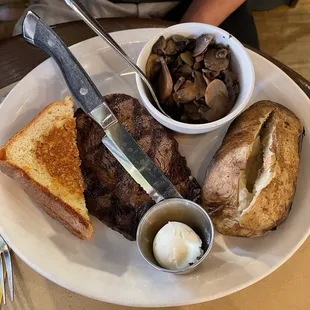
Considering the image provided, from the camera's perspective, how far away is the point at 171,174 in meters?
1.15

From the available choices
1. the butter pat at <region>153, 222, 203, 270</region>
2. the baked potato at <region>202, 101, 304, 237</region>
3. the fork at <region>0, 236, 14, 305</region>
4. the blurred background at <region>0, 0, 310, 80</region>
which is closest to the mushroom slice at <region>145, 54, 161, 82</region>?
the baked potato at <region>202, 101, 304, 237</region>

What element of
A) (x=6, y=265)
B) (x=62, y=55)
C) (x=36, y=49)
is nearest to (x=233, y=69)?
(x=62, y=55)

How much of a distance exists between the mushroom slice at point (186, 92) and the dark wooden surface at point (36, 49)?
28 cm

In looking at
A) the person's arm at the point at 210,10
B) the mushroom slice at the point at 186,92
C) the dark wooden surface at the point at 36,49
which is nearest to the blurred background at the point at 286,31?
the person's arm at the point at 210,10

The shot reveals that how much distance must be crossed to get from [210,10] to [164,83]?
1.28ft

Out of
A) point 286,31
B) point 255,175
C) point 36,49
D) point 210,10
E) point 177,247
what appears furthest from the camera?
point 286,31

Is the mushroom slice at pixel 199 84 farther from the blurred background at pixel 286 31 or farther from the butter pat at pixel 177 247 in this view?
the blurred background at pixel 286 31

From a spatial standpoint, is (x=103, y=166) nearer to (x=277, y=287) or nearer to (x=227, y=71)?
(x=227, y=71)

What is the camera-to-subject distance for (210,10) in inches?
56.2

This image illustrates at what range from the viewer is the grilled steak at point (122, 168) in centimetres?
112

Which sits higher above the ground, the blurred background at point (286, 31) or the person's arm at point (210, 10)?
the person's arm at point (210, 10)

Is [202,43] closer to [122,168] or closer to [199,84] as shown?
[199,84]

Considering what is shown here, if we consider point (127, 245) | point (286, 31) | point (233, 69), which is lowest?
point (286, 31)

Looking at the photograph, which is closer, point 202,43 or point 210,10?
point 202,43
